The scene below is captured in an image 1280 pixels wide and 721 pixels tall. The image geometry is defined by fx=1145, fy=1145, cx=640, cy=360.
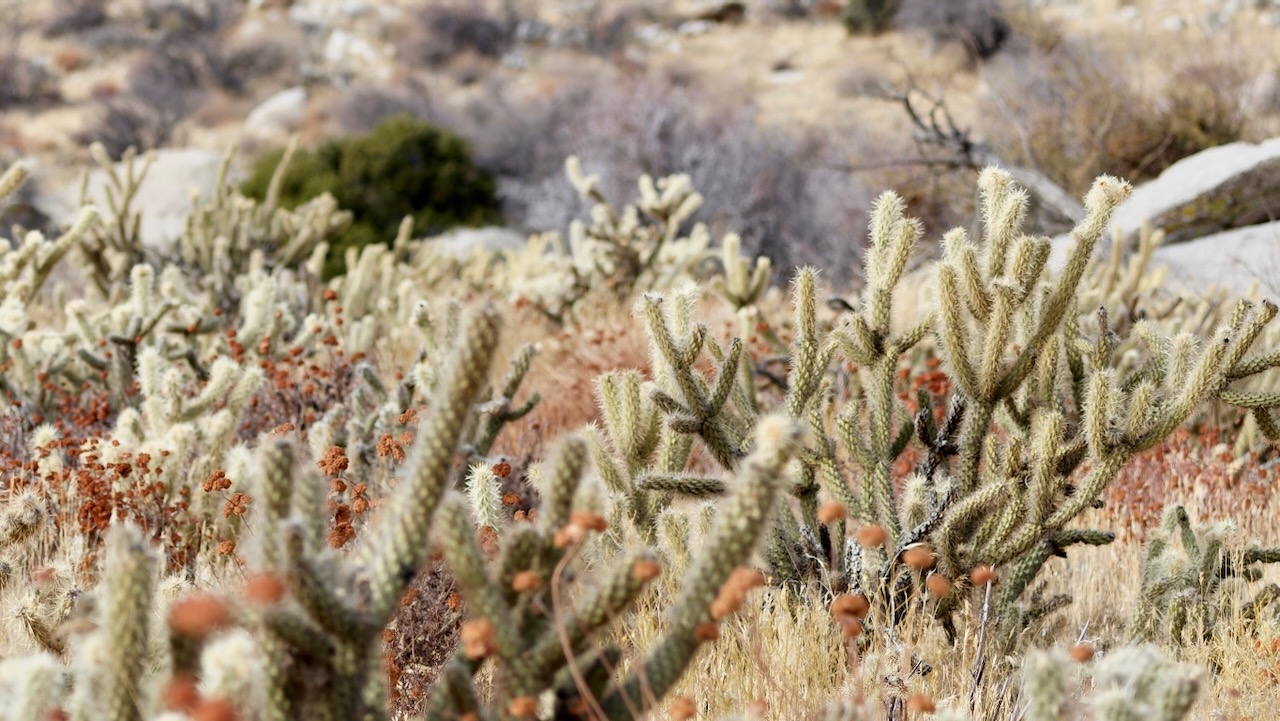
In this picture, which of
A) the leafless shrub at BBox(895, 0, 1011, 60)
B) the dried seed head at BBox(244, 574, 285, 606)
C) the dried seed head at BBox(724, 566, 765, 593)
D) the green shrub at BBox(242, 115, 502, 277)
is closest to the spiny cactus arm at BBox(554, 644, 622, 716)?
the dried seed head at BBox(724, 566, 765, 593)

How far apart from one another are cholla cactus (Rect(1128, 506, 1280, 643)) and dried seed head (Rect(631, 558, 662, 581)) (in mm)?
2134

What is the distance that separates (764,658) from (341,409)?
2.65 metres

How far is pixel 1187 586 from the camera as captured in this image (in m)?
3.38

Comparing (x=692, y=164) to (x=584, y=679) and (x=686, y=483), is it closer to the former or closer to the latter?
(x=686, y=483)

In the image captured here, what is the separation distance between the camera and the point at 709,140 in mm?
15289

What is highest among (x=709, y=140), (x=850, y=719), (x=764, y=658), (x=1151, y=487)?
(x=850, y=719)

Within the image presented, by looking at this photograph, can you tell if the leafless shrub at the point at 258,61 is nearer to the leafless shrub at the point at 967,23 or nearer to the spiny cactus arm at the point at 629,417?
the leafless shrub at the point at 967,23

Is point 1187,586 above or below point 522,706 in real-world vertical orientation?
below

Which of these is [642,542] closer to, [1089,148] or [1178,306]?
[1178,306]

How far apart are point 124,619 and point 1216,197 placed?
8.73 m

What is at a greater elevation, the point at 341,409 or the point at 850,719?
the point at 850,719

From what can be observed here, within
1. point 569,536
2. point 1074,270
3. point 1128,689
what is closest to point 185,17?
point 1074,270

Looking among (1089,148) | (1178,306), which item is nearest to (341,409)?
(1178,306)

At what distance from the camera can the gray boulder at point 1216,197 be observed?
27.8 feet
